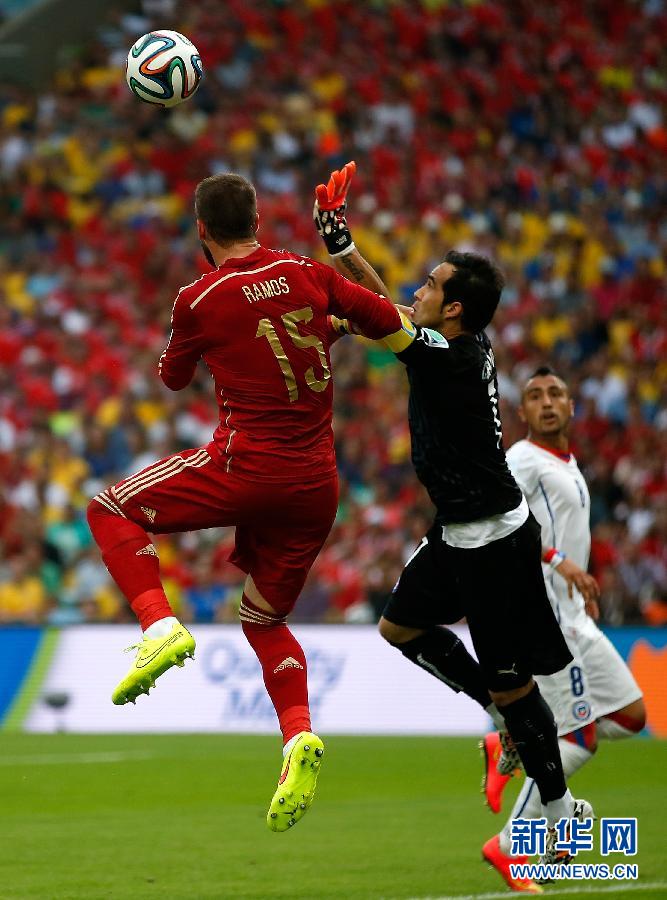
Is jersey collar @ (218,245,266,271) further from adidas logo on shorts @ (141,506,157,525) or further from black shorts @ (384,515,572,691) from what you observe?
black shorts @ (384,515,572,691)

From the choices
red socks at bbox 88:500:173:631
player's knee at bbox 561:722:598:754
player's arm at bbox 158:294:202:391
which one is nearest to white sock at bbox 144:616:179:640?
red socks at bbox 88:500:173:631

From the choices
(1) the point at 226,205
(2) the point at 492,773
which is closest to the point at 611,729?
(2) the point at 492,773

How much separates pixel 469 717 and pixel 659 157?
32.6 feet

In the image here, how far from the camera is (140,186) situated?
905 inches

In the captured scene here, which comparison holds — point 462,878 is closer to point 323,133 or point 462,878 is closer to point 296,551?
point 296,551

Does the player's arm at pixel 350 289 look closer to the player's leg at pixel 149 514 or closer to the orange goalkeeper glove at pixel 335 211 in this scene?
the orange goalkeeper glove at pixel 335 211

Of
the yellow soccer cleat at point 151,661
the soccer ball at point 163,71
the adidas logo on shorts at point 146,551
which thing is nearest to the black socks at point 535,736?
the yellow soccer cleat at point 151,661

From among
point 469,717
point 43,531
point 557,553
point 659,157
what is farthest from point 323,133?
point 557,553

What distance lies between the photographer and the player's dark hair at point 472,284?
729 centimetres

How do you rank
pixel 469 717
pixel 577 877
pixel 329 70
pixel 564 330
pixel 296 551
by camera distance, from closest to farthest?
pixel 296 551, pixel 577 877, pixel 469 717, pixel 564 330, pixel 329 70

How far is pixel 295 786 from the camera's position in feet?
21.8

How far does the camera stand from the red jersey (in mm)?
6617

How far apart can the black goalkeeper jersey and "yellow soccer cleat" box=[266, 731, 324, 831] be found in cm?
130

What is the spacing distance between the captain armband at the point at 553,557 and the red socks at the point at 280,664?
159 cm
